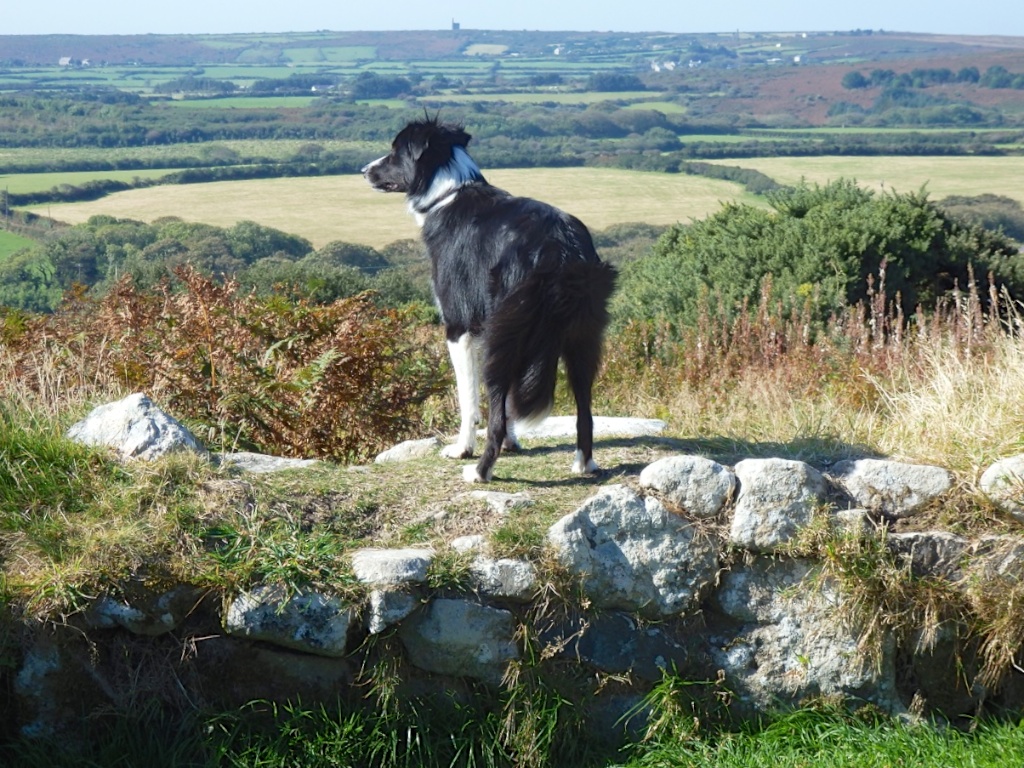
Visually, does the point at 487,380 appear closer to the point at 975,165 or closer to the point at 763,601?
the point at 763,601

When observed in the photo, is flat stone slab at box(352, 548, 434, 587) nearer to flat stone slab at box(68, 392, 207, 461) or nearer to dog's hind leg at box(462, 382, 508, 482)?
dog's hind leg at box(462, 382, 508, 482)

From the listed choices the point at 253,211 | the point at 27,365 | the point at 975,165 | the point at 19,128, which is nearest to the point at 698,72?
the point at 975,165

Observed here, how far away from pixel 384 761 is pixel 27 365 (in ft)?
12.0

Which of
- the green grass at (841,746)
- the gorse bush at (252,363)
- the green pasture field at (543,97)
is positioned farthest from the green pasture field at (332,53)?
the green grass at (841,746)

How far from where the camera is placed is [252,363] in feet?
21.0

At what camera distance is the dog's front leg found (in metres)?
5.33

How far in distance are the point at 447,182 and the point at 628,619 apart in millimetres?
2670

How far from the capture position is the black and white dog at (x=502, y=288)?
15.5 ft

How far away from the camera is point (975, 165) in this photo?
32.4 meters

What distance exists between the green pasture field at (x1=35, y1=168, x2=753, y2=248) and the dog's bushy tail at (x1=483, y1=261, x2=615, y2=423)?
1578cm

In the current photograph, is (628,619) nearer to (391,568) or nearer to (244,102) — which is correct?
(391,568)

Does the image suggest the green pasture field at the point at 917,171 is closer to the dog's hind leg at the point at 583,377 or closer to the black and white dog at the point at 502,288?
the black and white dog at the point at 502,288

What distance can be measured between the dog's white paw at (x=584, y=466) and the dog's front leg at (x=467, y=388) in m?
0.63

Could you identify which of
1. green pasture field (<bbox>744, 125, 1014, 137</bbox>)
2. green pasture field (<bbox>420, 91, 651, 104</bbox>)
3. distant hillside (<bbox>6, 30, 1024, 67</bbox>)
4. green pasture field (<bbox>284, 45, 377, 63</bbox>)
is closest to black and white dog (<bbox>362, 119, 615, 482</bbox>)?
green pasture field (<bbox>420, 91, 651, 104</bbox>)
